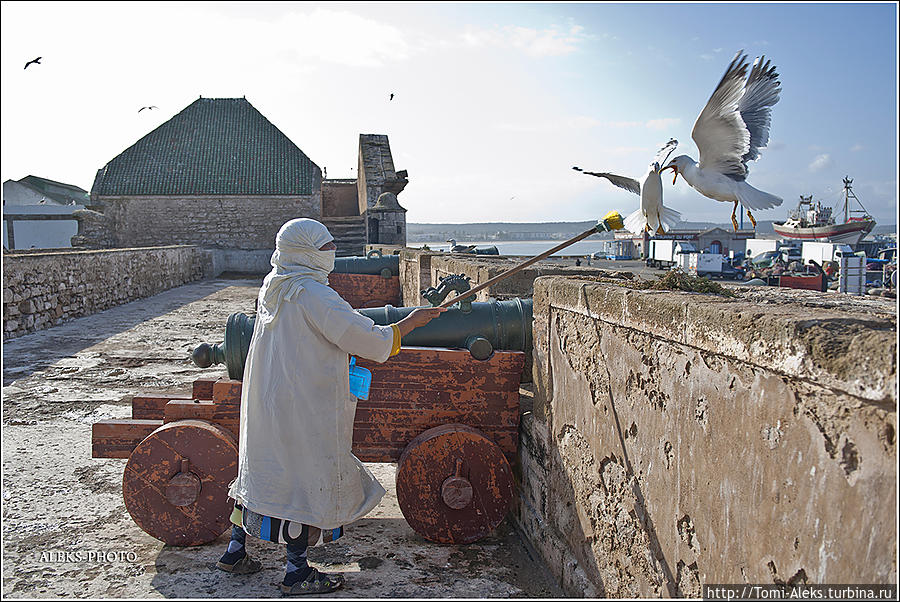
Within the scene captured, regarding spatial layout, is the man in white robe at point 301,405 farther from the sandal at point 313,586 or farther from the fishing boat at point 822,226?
the fishing boat at point 822,226

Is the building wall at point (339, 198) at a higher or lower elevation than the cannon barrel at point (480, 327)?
higher

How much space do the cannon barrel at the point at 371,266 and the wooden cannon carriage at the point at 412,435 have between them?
18.5ft

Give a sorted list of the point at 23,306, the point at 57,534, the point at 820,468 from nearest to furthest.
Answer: the point at 820,468, the point at 57,534, the point at 23,306

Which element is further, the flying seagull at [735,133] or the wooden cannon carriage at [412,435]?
the wooden cannon carriage at [412,435]

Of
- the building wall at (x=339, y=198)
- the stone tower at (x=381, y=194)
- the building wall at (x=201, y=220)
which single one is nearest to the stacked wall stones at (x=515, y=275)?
the stone tower at (x=381, y=194)

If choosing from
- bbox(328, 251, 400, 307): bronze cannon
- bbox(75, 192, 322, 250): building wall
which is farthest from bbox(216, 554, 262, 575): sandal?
bbox(75, 192, 322, 250): building wall

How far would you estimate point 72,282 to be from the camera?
11.7m

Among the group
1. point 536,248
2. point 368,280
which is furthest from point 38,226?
point 536,248

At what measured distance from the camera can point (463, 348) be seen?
144 inches

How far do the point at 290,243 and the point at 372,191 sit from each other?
60.4ft

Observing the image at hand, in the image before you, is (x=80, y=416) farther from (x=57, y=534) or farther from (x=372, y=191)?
(x=372, y=191)

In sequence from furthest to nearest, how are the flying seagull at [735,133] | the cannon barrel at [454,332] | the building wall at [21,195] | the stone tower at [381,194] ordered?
the building wall at [21,195], the stone tower at [381,194], the cannon barrel at [454,332], the flying seagull at [735,133]

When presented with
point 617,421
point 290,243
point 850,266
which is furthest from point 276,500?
point 850,266

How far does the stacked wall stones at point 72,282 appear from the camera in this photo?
971cm
